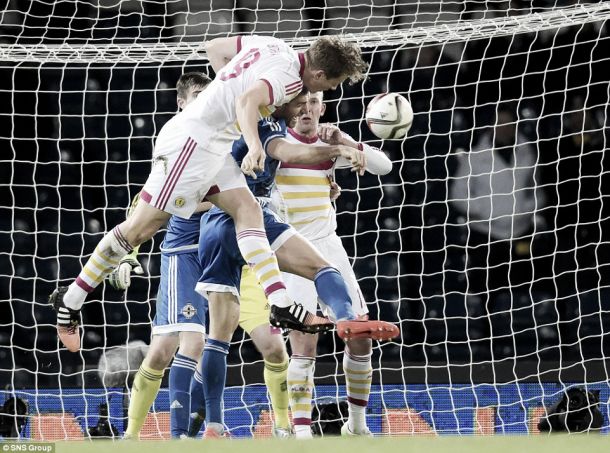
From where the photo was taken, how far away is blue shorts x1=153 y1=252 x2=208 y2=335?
16.3ft

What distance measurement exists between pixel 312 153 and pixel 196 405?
4.32ft

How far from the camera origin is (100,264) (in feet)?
14.4

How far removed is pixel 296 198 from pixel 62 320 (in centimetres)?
143

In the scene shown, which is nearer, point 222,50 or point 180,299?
point 222,50

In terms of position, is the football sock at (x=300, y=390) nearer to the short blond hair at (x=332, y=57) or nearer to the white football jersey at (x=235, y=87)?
the white football jersey at (x=235, y=87)

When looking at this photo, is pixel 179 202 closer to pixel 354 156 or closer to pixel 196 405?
pixel 354 156

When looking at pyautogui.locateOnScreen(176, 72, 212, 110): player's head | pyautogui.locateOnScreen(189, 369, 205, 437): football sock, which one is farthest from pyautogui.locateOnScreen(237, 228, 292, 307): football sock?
pyautogui.locateOnScreen(176, 72, 212, 110): player's head

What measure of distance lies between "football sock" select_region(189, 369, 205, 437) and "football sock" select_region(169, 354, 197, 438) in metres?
0.06

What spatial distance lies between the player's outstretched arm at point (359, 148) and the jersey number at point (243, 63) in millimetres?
527

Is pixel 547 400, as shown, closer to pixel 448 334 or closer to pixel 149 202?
pixel 448 334

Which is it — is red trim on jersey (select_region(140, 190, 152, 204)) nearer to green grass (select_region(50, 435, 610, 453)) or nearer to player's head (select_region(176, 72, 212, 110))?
player's head (select_region(176, 72, 212, 110))

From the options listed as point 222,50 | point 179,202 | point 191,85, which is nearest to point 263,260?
point 179,202

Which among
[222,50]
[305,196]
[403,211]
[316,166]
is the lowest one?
[403,211]

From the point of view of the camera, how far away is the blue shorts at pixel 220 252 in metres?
4.53
